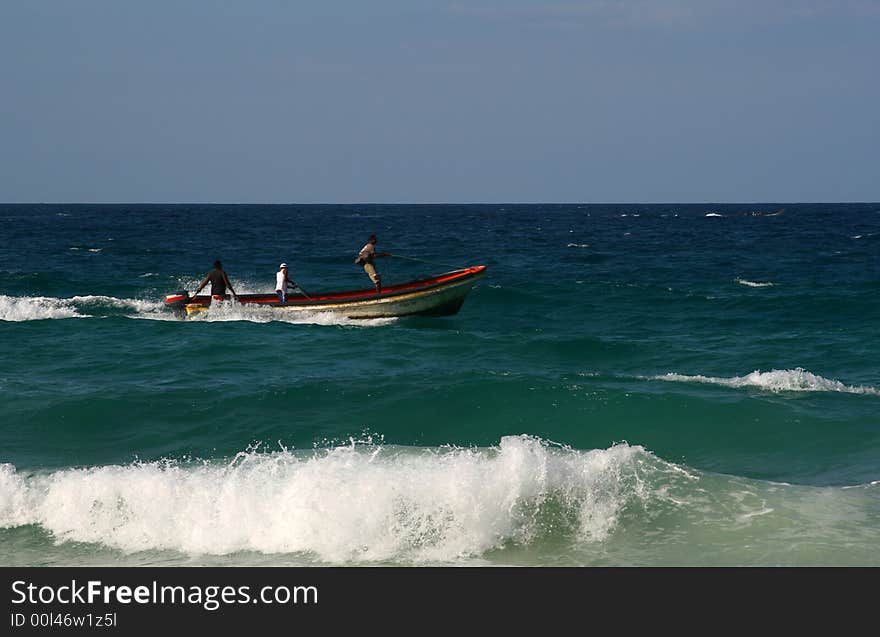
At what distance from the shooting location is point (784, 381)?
1526 centimetres

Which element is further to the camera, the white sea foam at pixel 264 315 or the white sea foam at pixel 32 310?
the white sea foam at pixel 32 310

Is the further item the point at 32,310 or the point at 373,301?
the point at 32,310

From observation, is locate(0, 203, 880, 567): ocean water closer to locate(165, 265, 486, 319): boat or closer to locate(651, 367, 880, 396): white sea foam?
locate(651, 367, 880, 396): white sea foam

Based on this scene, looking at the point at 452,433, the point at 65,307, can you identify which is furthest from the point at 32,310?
the point at 452,433

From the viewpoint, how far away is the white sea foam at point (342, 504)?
329 inches

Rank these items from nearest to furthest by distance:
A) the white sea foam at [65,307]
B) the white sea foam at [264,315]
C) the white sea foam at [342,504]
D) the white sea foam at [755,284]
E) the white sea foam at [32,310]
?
the white sea foam at [342,504]
the white sea foam at [264,315]
the white sea foam at [32,310]
the white sea foam at [65,307]
the white sea foam at [755,284]

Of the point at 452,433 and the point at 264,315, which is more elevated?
the point at 264,315

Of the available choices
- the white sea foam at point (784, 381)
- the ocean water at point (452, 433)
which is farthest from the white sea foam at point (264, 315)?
the white sea foam at point (784, 381)

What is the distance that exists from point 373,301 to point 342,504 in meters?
14.7

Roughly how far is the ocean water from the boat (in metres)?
0.32

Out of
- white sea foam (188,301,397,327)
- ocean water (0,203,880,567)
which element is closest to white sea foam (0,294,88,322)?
ocean water (0,203,880,567)

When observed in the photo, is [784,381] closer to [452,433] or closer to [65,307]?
[452,433]

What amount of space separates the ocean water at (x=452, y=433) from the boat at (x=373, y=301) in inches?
12.5

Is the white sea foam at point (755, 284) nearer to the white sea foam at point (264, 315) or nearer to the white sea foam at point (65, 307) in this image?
the white sea foam at point (264, 315)
